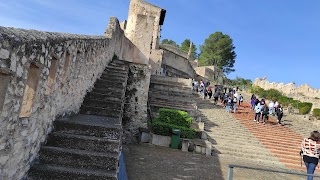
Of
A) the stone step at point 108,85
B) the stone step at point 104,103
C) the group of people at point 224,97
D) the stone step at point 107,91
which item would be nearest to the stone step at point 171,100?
the group of people at point 224,97

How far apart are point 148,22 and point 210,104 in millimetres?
7967

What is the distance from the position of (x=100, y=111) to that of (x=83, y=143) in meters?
2.40

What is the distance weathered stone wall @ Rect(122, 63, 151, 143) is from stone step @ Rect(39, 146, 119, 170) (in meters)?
7.44

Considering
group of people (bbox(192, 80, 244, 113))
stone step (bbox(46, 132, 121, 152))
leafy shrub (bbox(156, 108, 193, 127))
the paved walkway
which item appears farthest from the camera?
group of people (bbox(192, 80, 244, 113))

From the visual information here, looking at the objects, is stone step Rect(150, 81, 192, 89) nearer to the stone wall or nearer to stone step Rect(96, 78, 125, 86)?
stone step Rect(96, 78, 125, 86)

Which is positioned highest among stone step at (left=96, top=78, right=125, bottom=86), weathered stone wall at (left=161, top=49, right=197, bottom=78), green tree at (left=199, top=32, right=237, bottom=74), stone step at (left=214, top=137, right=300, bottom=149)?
green tree at (left=199, top=32, right=237, bottom=74)

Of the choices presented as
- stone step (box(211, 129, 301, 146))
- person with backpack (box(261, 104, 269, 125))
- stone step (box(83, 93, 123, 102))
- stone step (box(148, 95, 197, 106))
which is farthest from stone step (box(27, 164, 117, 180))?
person with backpack (box(261, 104, 269, 125))

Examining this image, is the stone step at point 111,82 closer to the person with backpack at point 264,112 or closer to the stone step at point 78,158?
the stone step at point 78,158

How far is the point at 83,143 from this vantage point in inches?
216

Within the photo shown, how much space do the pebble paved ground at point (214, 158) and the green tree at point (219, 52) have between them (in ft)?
152

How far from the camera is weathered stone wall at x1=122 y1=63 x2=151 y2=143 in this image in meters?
12.6

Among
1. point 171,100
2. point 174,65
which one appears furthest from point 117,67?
point 174,65

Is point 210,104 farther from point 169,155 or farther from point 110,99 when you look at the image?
point 110,99

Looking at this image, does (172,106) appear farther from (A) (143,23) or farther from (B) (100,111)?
(B) (100,111)
